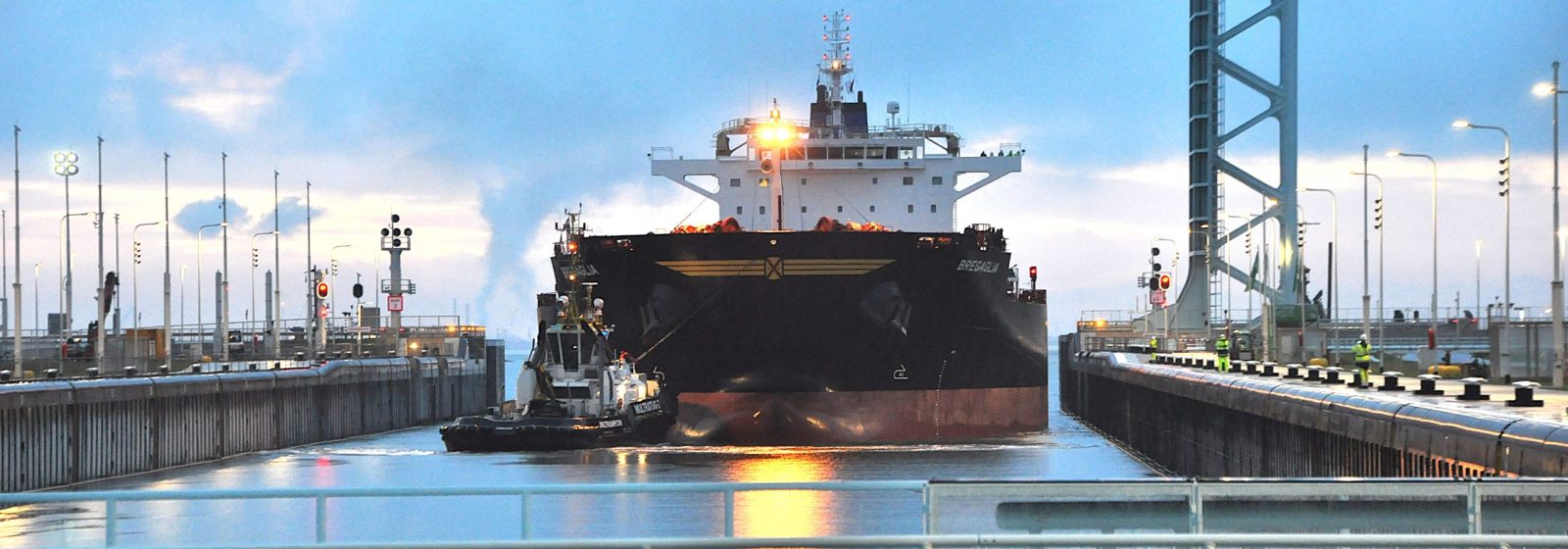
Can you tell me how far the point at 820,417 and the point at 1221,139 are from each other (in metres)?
48.7

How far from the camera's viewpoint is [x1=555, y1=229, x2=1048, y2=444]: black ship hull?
39.5 metres

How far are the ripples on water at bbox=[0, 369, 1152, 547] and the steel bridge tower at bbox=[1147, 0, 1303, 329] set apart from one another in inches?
1548

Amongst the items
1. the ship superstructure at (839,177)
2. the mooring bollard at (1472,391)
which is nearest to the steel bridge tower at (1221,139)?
the ship superstructure at (839,177)

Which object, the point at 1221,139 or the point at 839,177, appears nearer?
the point at 839,177

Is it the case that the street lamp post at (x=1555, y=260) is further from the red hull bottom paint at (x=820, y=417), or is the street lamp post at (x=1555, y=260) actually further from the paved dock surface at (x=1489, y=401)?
the red hull bottom paint at (x=820, y=417)

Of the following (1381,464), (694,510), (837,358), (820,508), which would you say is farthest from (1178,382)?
(820,508)

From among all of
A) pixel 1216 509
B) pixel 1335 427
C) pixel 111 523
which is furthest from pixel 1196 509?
pixel 1335 427

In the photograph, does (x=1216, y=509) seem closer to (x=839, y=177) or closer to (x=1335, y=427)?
(x=1335, y=427)

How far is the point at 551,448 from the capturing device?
1439 inches

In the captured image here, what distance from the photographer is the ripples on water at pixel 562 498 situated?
615 inches

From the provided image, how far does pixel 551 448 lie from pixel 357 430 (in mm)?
16836

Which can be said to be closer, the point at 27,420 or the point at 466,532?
the point at 466,532

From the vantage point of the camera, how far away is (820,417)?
131 feet

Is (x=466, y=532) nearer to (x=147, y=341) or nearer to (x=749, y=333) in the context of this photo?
(x=749, y=333)
